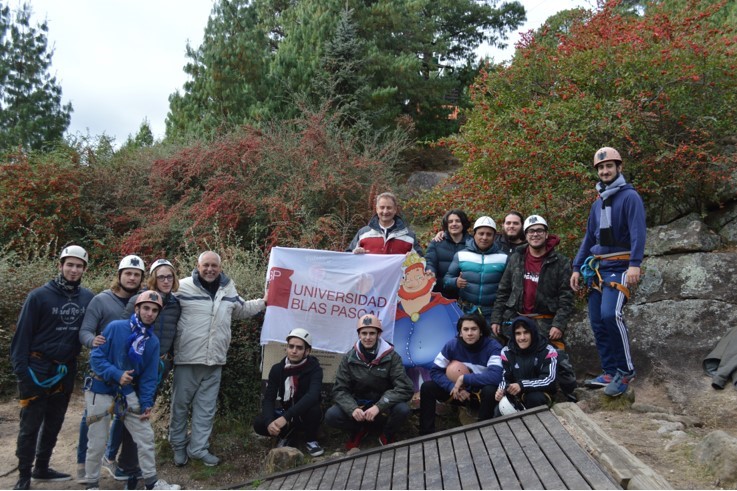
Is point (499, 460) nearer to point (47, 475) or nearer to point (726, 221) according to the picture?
point (47, 475)

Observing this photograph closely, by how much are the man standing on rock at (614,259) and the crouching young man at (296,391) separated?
2.72 m

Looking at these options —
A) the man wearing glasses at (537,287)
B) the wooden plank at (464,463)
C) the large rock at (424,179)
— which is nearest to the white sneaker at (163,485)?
the wooden plank at (464,463)

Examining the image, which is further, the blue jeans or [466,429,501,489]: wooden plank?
the blue jeans

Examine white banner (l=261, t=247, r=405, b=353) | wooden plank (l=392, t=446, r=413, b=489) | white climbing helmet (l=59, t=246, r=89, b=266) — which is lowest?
wooden plank (l=392, t=446, r=413, b=489)

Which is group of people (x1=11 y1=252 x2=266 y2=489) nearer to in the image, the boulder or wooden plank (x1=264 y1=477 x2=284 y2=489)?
the boulder

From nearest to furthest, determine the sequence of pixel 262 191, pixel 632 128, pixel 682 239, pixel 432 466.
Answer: pixel 432 466, pixel 682 239, pixel 632 128, pixel 262 191

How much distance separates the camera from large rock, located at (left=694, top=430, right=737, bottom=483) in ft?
13.4

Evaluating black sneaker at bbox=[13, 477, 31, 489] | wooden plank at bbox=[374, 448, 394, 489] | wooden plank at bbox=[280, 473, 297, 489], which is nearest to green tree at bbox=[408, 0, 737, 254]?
wooden plank at bbox=[374, 448, 394, 489]

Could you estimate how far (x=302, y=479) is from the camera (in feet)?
16.8

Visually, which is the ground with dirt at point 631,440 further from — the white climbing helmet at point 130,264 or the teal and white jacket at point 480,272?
the white climbing helmet at point 130,264

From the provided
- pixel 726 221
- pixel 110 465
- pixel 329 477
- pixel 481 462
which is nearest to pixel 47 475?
pixel 110 465

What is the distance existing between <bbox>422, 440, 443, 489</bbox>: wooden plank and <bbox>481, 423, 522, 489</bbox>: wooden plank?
0.41 meters

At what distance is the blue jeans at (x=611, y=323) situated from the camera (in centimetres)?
569

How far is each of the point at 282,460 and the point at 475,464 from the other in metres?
1.88
